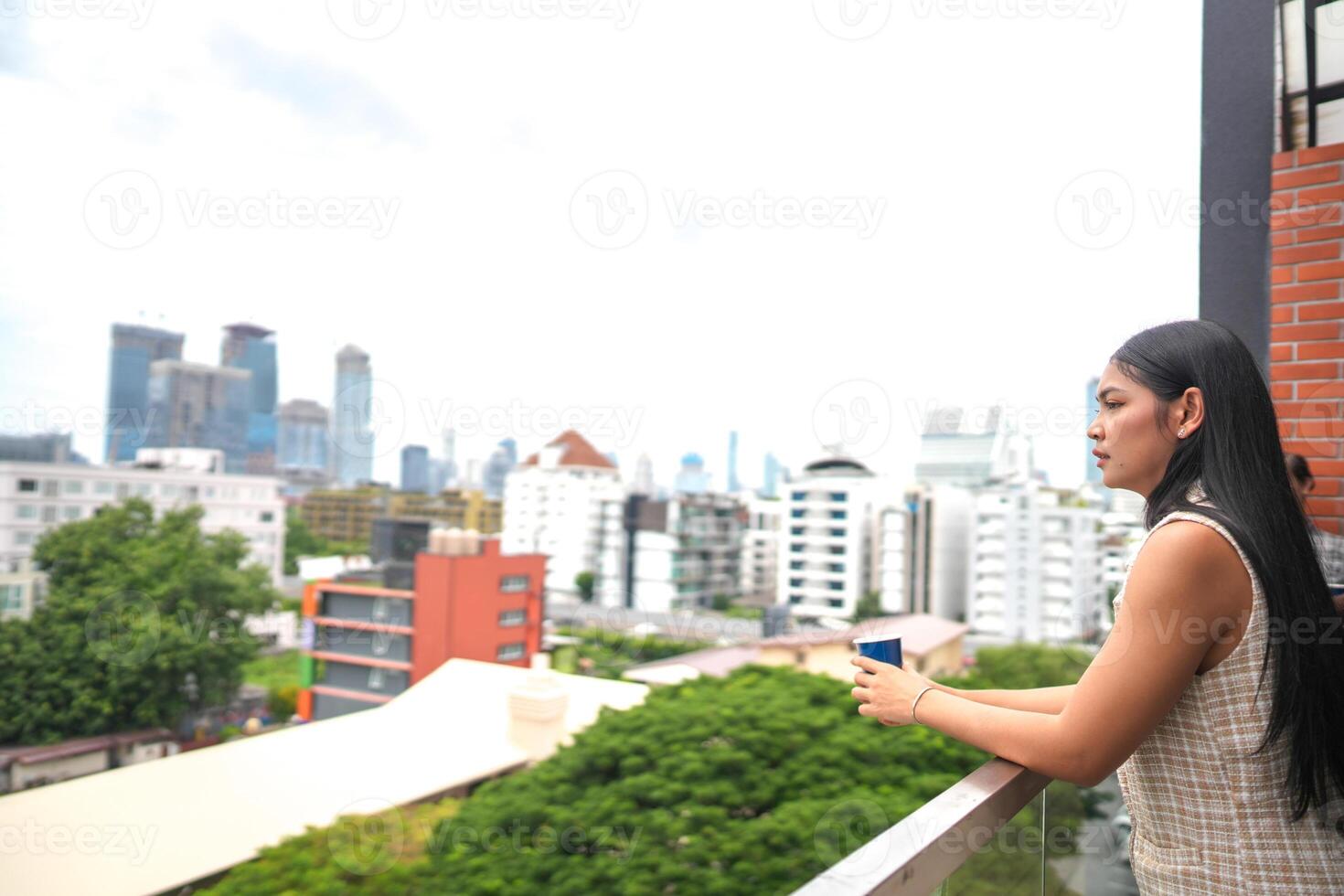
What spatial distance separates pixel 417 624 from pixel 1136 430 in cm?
2173

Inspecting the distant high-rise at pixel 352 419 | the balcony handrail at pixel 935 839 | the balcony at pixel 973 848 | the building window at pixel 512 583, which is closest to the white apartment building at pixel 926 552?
the building window at pixel 512 583

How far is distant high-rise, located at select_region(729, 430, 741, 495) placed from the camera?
3709 centimetres

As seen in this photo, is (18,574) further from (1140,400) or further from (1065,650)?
(1065,650)

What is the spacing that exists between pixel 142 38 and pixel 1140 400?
109ft

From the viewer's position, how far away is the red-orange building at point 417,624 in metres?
20.9

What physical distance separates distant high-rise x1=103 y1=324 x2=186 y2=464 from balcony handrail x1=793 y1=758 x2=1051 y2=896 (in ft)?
69.5

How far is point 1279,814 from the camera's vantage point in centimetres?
67

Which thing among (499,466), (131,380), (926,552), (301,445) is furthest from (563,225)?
(926,552)

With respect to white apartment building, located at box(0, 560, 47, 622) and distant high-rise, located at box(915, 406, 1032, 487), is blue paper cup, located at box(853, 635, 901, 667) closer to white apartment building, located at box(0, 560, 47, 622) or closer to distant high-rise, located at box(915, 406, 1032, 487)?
white apartment building, located at box(0, 560, 47, 622)

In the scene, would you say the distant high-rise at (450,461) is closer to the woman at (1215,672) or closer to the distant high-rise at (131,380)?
the distant high-rise at (131,380)

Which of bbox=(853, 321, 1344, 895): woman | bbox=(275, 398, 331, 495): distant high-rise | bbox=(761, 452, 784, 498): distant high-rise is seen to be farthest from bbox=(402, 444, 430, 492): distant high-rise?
bbox=(853, 321, 1344, 895): woman

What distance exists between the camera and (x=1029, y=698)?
0.91 meters

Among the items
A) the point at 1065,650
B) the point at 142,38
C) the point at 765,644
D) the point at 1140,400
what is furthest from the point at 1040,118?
the point at 1140,400

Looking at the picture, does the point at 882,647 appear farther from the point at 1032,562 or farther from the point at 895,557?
the point at 895,557
